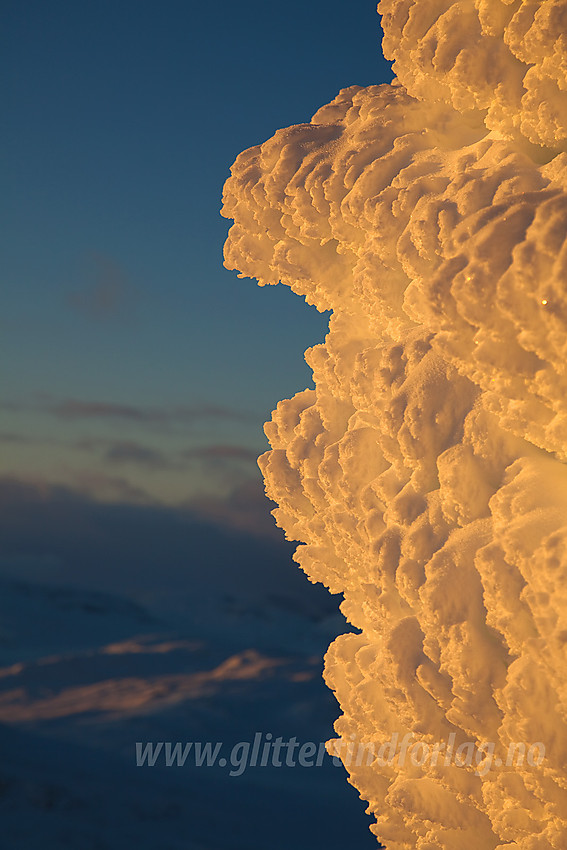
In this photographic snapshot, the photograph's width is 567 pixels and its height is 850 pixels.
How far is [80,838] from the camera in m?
7.19

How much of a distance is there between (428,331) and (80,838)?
701cm

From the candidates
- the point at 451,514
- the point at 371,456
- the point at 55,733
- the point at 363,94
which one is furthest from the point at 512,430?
the point at 55,733

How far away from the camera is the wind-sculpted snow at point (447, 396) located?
2252 mm

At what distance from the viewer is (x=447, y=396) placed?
2.71 metres

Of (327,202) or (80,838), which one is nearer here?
(327,202)

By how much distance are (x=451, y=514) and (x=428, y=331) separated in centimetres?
81

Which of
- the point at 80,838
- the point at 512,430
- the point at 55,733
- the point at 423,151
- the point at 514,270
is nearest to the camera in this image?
the point at 514,270

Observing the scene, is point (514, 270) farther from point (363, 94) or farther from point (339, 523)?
point (363, 94)

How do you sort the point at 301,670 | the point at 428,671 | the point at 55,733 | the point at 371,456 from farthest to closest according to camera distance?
the point at 301,670, the point at 55,733, the point at 371,456, the point at 428,671

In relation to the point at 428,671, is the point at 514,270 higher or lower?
higher

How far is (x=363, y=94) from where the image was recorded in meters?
3.73

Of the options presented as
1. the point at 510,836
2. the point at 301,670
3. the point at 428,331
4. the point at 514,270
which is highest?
the point at 301,670

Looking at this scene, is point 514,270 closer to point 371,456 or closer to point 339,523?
point 371,456

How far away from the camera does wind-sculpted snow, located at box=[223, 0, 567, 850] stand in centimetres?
225
